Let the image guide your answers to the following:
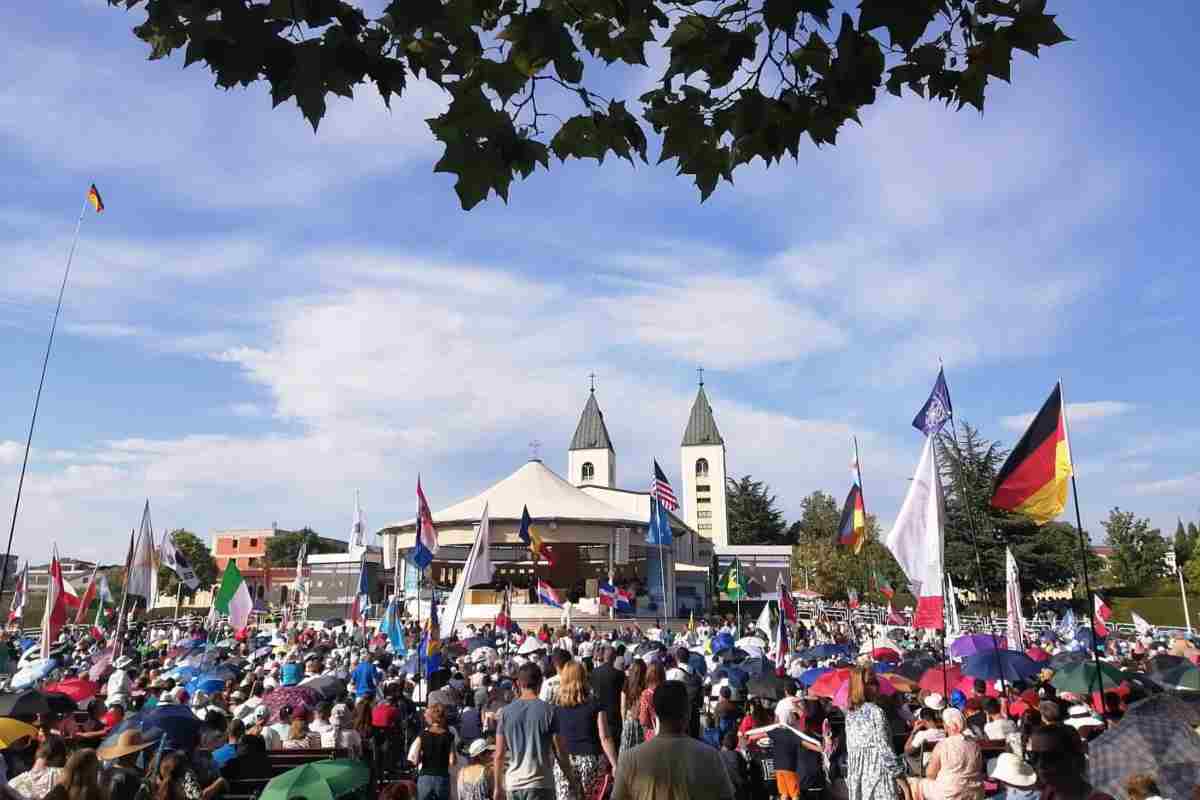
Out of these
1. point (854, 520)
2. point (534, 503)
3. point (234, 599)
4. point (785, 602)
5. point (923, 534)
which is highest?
point (534, 503)

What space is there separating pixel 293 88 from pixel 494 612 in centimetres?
4627

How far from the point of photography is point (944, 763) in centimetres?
684

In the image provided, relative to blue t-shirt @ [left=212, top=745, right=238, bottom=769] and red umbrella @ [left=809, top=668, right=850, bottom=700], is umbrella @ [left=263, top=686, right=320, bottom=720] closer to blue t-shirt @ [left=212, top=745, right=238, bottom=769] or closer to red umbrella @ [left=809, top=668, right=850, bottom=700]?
blue t-shirt @ [left=212, top=745, right=238, bottom=769]

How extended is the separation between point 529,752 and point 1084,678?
9.06 meters

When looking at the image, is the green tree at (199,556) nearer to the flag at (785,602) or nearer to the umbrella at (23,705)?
the flag at (785,602)

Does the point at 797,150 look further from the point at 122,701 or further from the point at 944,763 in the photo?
the point at 122,701

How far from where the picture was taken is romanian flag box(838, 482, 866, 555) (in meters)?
20.6

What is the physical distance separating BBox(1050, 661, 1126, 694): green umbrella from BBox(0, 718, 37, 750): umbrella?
12058mm

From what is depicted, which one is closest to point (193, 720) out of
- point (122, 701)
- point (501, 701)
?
point (501, 701)

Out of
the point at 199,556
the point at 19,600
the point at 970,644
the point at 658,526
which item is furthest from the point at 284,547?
the point at 970,644

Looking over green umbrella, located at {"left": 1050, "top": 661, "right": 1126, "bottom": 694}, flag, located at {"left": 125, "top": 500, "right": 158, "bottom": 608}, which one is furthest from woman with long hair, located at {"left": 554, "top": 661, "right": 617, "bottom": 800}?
flag, located at {"left": 125, "top": 500, "right": 158, "bottom": 608}

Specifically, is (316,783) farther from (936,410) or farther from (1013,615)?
(1013,615)

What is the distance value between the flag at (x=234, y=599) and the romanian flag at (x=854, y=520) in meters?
12.9

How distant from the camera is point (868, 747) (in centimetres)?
704
